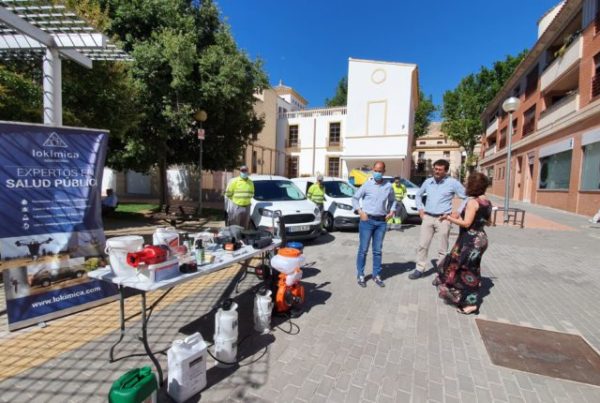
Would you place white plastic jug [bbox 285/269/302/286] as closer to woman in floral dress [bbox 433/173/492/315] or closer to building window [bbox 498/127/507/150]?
woman in floral dress [bbox 433/173/492/315]

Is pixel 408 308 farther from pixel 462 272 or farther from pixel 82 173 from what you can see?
pixel 82 173

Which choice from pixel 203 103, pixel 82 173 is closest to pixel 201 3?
pixel 203 103

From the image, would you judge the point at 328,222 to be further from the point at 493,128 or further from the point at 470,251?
the point at 493,128

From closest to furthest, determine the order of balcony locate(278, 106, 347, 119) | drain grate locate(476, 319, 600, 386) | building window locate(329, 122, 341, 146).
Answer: drain grate locate(476, 319, 600, 386)
balcony locate(278, 106, 347, 119)
building window locate(329, 122, 341, 146)

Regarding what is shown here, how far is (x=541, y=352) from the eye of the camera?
123 inches

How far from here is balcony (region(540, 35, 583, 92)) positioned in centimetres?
1536

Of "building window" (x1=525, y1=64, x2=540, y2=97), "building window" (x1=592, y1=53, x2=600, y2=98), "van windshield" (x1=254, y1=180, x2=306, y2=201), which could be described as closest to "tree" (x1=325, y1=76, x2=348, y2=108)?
"building window" (x1=525, y1=64, x2=540, y2=97)

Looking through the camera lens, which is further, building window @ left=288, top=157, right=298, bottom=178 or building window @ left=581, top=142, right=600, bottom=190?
building window @ left=288, top=157, right=298, bottom=178

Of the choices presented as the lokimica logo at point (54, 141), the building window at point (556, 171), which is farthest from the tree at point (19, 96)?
the building window at point (556, 171)

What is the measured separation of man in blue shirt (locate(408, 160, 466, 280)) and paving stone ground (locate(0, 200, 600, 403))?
2.68 feet

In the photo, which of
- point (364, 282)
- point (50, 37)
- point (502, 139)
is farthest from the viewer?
point (502, 139)

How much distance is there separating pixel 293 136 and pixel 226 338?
29712mm

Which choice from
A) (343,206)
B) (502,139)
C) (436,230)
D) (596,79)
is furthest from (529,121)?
(436,230)

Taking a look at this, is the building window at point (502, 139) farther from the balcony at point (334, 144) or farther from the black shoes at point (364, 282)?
the black shoes at point (364, 282)
